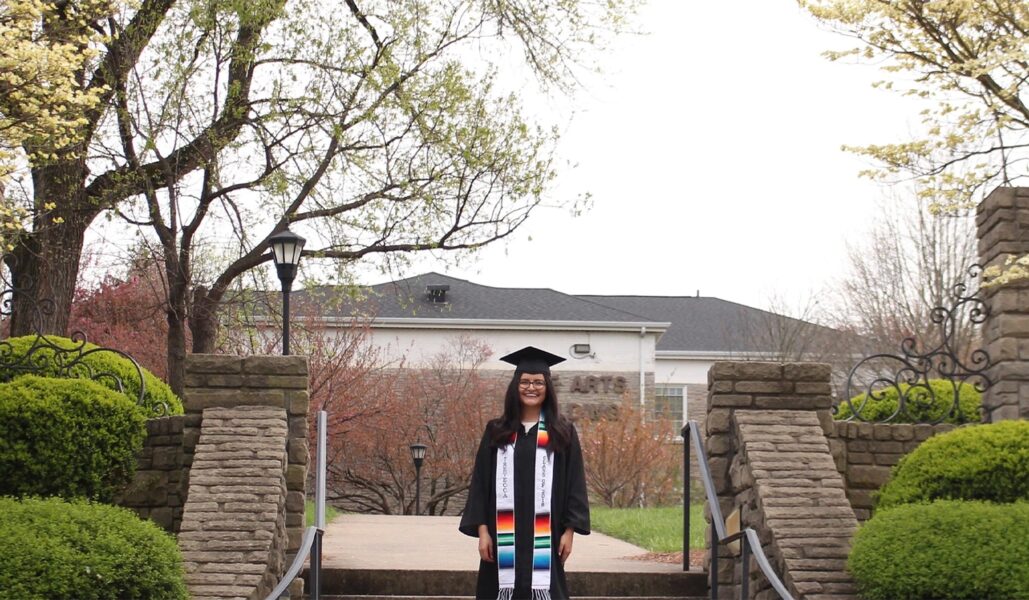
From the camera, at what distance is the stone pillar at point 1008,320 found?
30.0ft

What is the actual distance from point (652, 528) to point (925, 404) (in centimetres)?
445

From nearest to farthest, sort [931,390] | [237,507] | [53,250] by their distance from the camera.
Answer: [237,507] → [931,390] → [53,250]

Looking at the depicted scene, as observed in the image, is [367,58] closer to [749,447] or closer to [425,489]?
[749,447]

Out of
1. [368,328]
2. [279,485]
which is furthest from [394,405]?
[279,485]

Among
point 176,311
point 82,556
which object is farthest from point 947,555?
point 176,311

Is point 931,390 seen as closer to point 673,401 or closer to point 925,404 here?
point 925,404

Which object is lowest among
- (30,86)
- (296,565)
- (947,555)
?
(296,565)

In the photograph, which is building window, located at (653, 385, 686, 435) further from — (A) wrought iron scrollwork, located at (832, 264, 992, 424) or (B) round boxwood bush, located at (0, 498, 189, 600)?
(B) round boxwood bush, located at (0, 498, 189, 600)

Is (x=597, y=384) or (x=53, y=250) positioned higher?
(x=53, y=250)

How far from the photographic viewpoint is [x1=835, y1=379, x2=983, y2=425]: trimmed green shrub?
9.64 m

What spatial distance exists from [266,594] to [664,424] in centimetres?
1926

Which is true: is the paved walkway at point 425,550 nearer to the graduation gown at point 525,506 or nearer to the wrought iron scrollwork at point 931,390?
the wrought iron scrollwork at point 931,390

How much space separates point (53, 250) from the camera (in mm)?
13359

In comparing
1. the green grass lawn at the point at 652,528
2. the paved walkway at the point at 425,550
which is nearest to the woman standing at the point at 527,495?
the paved walkway at the point at 425,550
